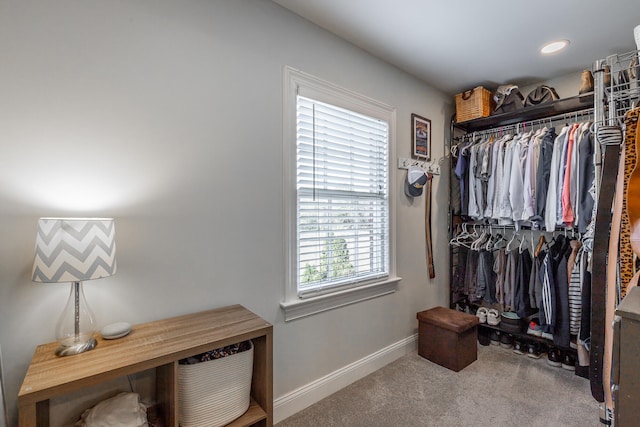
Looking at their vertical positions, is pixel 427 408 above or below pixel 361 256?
below

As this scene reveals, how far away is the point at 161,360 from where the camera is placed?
107 centimetres

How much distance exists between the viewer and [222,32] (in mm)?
1619

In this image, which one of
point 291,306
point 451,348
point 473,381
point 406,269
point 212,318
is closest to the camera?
point 212,318

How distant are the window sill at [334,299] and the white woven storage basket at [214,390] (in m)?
0.51

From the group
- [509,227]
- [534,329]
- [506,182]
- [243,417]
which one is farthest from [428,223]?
[243,417]

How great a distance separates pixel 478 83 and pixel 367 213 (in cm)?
182

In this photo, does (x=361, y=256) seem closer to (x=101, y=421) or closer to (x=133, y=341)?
(x=133, y=341)

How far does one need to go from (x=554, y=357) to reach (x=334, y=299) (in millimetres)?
1976

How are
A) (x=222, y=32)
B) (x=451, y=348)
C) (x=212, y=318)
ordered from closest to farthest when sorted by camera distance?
1. (x=212, y=318)
2. (x=222, y=32)
3. (x=451, y=348)

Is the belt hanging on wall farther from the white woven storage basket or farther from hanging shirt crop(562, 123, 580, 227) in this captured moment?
the white woven storage basket

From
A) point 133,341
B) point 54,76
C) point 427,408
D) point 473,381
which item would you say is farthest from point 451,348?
point 54,76

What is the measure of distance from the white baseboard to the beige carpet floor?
1.5 inches

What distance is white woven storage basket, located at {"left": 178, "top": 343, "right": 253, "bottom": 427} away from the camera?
1.24 m

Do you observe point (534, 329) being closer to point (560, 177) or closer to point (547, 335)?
point (547, 335)
